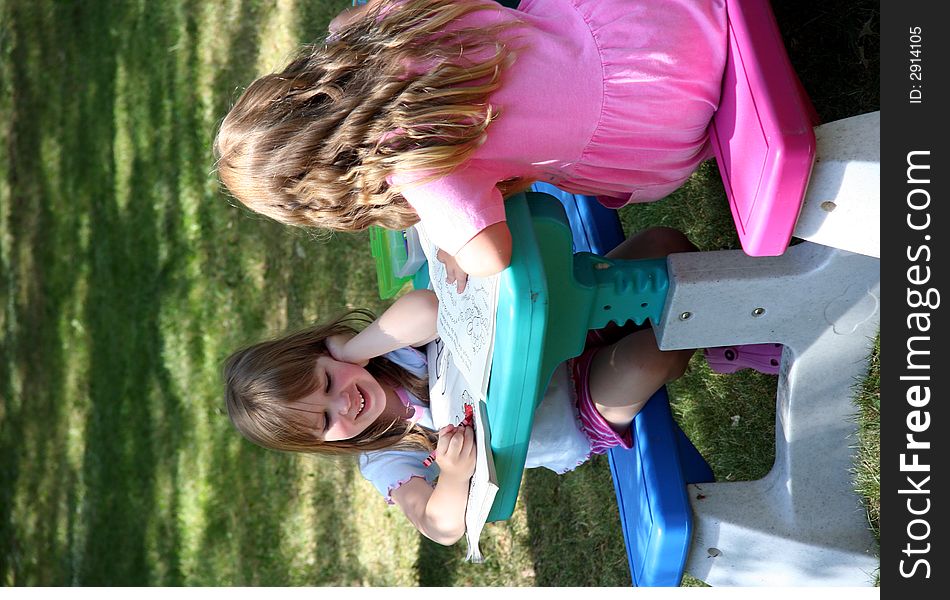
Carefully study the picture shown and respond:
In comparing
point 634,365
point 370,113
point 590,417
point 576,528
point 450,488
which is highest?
point 370,113

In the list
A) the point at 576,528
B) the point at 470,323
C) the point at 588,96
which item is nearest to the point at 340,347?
the point at 470,323

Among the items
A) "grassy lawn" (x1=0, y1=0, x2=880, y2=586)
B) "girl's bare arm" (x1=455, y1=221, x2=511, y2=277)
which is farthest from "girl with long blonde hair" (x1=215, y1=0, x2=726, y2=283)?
"grassy lawn" (x1=0, y1=0, x2=880, y2=586)

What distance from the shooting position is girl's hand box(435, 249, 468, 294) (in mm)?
2158

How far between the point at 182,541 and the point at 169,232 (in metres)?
1.66

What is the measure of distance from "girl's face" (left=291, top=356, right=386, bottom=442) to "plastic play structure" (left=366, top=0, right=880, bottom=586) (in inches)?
22.5

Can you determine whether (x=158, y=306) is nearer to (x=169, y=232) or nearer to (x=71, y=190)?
(x=169, y=232)

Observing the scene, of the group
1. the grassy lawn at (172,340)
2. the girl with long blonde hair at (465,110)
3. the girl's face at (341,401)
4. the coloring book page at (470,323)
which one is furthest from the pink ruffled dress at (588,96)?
the grassy lawn at (172,340)

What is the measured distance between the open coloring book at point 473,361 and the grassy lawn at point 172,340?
40.5 inches

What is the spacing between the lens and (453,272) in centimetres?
219

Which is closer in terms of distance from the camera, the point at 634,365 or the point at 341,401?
the point at 634,365

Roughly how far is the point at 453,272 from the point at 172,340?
3.22 m

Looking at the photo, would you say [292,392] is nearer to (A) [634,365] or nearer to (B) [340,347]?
(B) [340,347]

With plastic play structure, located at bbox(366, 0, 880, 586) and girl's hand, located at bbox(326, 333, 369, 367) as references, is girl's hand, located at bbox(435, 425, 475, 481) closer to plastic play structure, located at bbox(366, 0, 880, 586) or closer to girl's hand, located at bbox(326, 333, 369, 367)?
plastic play structure, located at bbox(366, 0, 880, 586)

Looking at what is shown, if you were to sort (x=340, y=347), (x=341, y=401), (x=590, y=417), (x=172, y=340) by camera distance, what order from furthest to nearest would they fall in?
(x=172, y=340) < (x=340, y=347) < (x=341, y=401) < (x=590, y=417)
